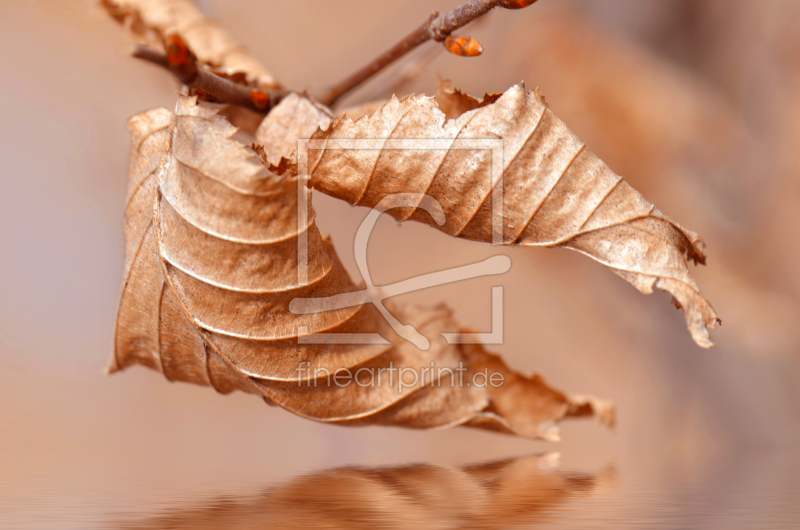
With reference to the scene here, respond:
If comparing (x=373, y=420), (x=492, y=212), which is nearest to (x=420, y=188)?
(x=492, y=212)

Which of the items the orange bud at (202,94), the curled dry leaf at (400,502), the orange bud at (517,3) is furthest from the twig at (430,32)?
the curled dry leaf at (400,502)

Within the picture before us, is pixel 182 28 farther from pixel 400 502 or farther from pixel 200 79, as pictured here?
pixel 400 502

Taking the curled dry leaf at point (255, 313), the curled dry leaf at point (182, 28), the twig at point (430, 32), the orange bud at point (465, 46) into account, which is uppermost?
the curled dry leaf at point (182, 28)

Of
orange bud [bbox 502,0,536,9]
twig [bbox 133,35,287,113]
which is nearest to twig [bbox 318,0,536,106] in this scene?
orange bud [bbox 502,0,536,9]

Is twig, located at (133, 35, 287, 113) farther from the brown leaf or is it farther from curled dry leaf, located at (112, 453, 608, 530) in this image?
curled dry leaf, located at (112, 453, 608, 530)

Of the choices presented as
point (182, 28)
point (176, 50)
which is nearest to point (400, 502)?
point (176, 50)

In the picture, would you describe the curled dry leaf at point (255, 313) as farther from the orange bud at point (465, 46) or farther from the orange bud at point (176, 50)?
the orange bud at point (465, 46)
